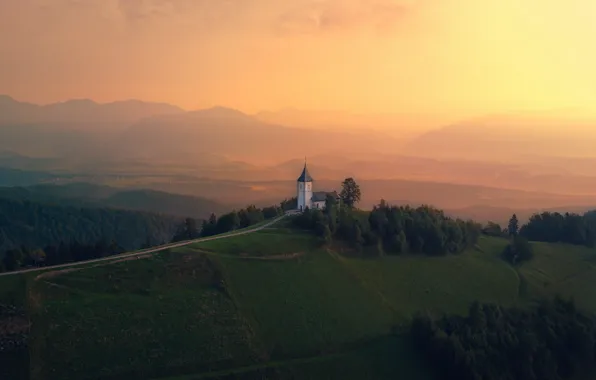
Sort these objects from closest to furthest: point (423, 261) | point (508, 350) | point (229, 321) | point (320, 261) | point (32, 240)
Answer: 1. point (229, 321)
2. point (508, 350)
3. point (320, 261)
4. point (423, 261)
5. point (32, 240)

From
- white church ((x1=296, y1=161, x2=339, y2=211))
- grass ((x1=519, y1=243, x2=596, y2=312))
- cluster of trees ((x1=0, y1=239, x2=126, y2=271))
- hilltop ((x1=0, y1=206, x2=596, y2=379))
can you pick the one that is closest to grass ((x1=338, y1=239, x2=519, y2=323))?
hilltop ((x1=0, y1=206, x2=596, y2=379))

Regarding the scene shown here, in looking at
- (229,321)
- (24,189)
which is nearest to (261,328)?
(229,321)

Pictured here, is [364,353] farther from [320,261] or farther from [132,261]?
[132,261]

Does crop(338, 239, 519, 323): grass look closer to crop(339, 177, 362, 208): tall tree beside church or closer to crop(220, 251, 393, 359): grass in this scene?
crop(220, 251, 393, 359): grass

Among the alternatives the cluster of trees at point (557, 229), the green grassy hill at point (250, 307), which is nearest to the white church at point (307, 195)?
the green grassy hill at point (250, 307)

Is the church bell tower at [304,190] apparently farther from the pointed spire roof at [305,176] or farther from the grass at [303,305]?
the grass at [303,305]
